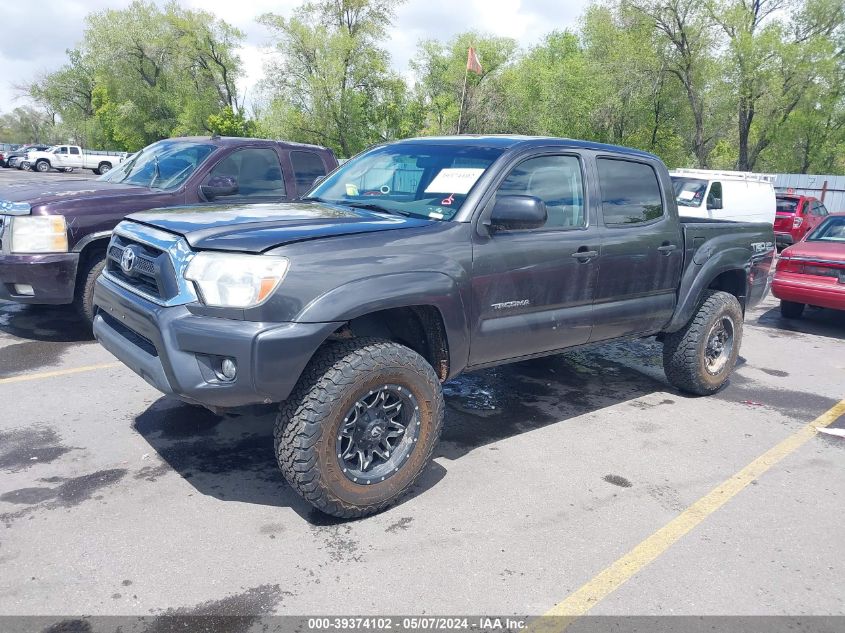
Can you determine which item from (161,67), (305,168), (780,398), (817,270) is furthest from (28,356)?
(161,67)

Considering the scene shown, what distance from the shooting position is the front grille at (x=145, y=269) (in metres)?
3.17

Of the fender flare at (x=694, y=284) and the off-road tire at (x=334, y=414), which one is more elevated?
the fender flare at (x=694, y=284)

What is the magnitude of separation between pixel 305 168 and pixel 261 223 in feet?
14.4

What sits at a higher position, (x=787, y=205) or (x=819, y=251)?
(x=787, y=205)

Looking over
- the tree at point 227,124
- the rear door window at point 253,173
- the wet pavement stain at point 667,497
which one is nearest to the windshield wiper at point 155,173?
the rear door window at point 253,173

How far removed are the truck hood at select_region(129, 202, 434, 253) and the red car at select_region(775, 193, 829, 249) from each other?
14.9 metres

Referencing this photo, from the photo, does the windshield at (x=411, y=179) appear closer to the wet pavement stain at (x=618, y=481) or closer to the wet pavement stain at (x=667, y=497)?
the wet pavement stain at (x=618, y=481)

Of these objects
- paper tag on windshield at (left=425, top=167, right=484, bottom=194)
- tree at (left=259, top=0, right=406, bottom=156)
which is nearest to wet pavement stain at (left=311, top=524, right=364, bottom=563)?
paper tag on windshield at (left=425, top=167, right=484, bottom=194)

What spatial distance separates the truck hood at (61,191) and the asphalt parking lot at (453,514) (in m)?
1.45

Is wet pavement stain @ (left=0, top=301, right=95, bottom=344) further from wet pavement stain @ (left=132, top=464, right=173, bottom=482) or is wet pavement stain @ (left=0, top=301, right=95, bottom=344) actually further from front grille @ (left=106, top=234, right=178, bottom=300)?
wet pavement stain @ (left=132, top=464, right=173, bottom=482)

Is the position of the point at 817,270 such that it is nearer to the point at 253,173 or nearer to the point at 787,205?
the point at 253,173

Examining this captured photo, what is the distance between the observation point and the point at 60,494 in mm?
3408

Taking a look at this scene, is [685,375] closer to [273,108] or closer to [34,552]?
[34,552]

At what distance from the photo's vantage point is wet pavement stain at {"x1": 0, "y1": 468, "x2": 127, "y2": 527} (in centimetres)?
326
